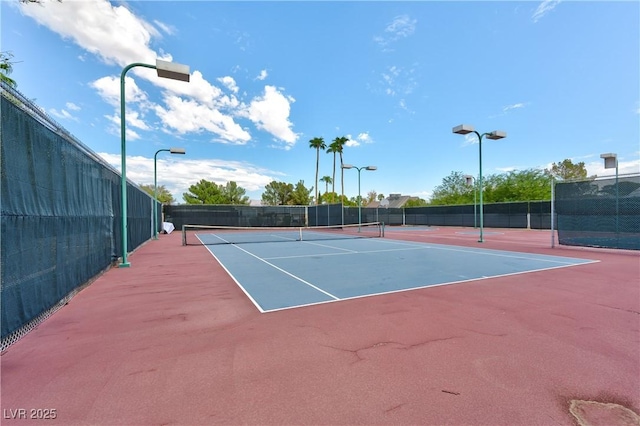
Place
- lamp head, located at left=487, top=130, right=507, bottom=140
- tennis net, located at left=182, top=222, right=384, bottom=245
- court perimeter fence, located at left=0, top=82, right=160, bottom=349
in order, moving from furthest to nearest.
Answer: tennis net, located at left=182, top=222, right=384, bottom=245 → lamp head, located at left=487, top=130, right=507, bottom=140 → court perimeter fence, located at left=0, top=82, right=160, bottom=349

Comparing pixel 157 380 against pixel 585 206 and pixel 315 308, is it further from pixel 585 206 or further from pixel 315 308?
pixel 585 206

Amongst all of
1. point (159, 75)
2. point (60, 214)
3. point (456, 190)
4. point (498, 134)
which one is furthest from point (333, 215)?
point (456, 190)

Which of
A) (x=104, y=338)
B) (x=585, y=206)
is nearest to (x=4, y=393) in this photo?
(x=104, y=338)

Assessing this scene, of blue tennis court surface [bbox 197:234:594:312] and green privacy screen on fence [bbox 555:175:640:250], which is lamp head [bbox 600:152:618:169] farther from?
blue tennis court surface [bbox 197:234:594:312]

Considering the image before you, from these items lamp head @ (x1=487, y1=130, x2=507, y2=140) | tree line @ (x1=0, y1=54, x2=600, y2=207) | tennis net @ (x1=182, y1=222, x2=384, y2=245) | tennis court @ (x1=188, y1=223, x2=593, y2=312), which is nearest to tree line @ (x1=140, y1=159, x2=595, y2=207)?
tree line @ (x1=0, y1=54, x2=600, y2=207)

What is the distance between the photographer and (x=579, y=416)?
84.3 inches

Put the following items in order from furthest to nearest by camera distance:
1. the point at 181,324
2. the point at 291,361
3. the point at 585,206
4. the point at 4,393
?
the point at 585,206 < the point at 181,324 < the point at 291,361 < the point at 4,393

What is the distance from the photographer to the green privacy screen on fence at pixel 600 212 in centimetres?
1048

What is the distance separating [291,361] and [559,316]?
3.81 meters

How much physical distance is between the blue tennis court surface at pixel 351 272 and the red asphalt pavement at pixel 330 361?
63 centimetres

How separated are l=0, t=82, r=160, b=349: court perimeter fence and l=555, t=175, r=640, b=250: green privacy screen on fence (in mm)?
15699

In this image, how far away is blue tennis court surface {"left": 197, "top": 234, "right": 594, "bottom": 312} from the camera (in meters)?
5.32

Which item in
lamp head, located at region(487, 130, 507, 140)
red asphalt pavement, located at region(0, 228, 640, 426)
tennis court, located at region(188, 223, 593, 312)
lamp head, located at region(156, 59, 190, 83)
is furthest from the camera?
lamp head, located at region(487, 130, 507, 140)

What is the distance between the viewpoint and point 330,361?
9.55ft
